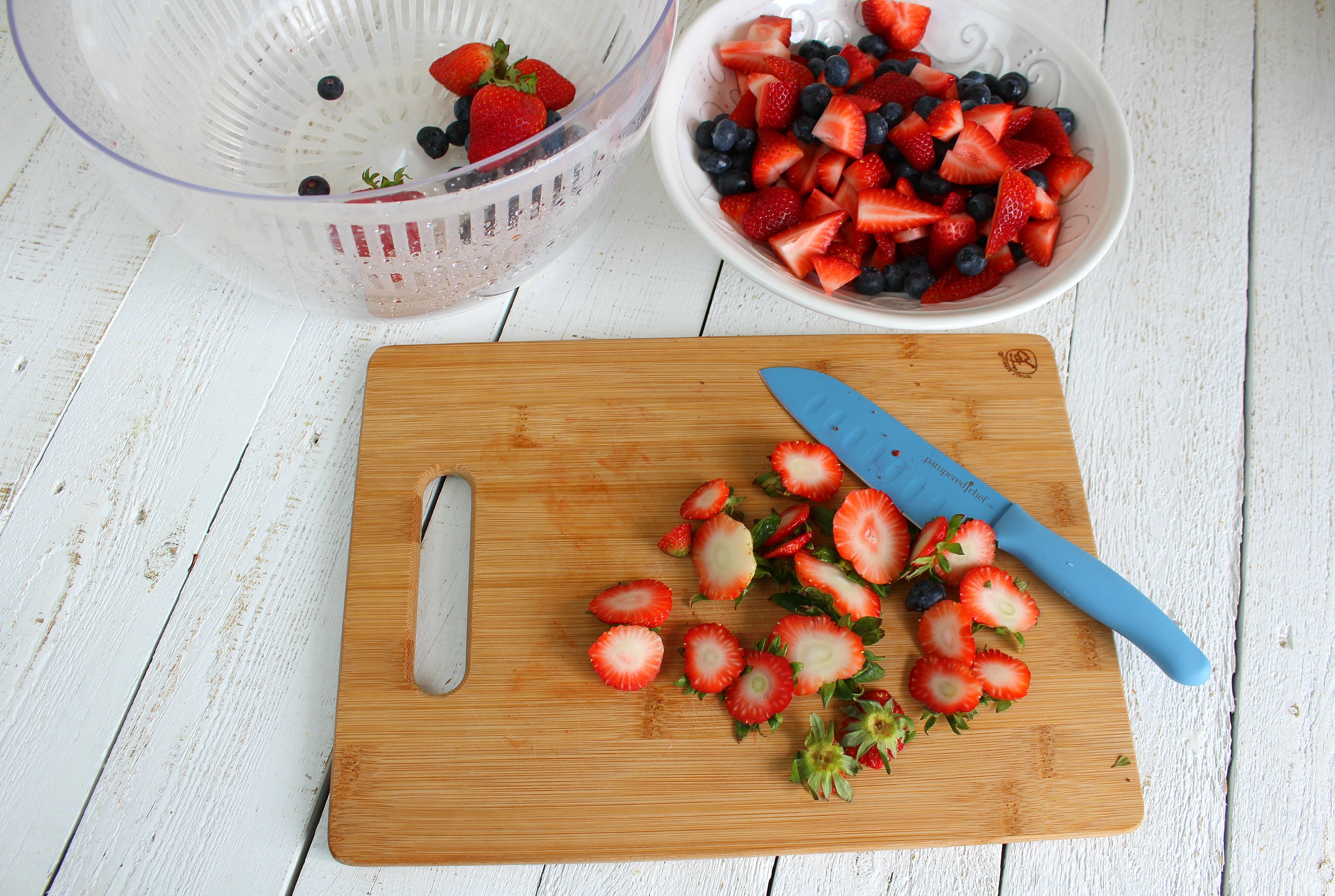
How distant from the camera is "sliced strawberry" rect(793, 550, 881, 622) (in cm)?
89

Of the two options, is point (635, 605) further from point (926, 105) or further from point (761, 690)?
point (926, 105)

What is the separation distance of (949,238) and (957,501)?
316 mm

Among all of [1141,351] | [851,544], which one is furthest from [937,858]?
[1141,351]

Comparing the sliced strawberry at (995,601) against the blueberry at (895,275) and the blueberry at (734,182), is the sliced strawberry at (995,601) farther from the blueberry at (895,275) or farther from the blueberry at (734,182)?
the blueberry at (734,182)

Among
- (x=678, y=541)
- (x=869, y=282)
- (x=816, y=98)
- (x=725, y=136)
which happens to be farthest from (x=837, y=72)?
(x=678, y=541)

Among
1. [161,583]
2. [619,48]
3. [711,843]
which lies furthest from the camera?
[619,48]

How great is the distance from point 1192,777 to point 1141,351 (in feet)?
1.74

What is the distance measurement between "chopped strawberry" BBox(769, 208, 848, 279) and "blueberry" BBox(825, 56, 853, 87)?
16cm

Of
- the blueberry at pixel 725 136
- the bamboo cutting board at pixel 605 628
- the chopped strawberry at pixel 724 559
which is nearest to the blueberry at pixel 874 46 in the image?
the blueberry at pixel 725 136

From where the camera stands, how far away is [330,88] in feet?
3.54

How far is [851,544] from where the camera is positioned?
0.91 metres

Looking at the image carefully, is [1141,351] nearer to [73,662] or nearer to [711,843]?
[711,843]

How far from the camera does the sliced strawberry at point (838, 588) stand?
2.91 ft

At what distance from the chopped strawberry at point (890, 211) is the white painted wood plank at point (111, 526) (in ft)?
2.36
